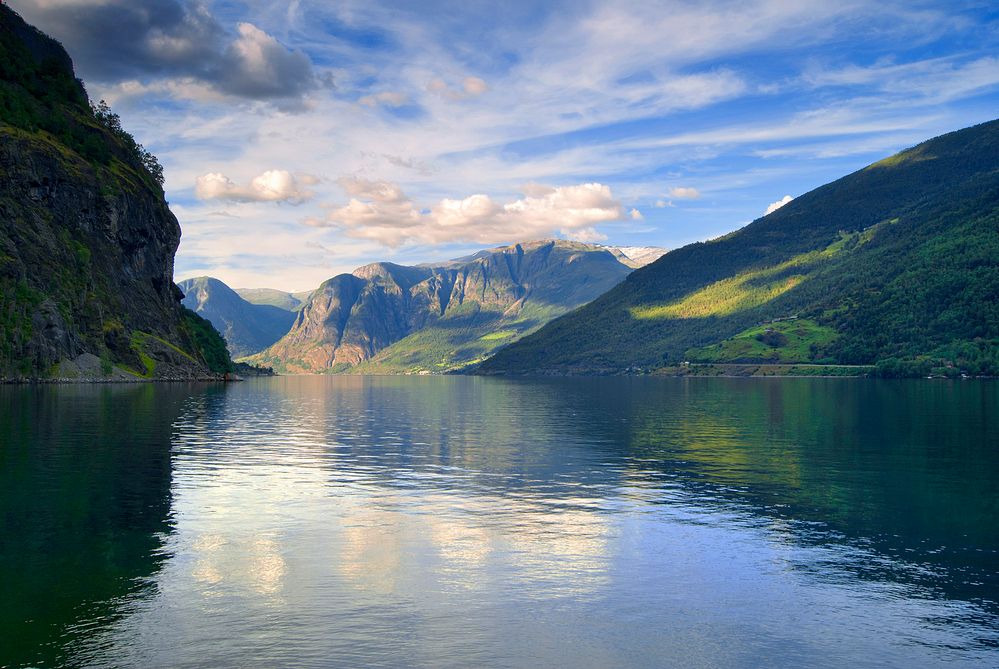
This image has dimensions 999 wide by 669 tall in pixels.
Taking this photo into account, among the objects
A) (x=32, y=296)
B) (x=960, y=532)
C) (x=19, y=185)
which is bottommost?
(x=960, y=532)

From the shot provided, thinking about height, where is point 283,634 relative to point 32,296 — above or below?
below

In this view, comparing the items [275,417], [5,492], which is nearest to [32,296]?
[275,417]

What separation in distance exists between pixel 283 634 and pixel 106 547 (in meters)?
15.5

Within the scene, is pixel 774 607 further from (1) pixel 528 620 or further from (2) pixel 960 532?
(2) pixel 960 532

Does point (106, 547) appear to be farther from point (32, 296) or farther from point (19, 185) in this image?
point (19, 185)

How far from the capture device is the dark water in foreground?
24938mm

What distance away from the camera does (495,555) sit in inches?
1407

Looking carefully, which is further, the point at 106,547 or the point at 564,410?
the point at 564,410

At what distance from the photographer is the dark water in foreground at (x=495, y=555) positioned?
81.8 feet

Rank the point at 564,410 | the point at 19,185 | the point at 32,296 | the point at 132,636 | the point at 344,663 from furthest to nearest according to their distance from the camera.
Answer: the point at 19,185
the point at 32,296
the point at 564,410
the point at 132,636
the point at 344,663

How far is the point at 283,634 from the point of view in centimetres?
2547

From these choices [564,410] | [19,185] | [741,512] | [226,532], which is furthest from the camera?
[19,185]

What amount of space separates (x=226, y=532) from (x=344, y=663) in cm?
1969

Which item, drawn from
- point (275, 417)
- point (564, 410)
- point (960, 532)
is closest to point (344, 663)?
point (960, 532)
